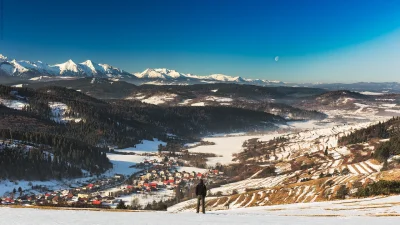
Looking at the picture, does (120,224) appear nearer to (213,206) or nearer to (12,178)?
(213,206)

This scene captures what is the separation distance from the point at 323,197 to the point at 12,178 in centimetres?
17355

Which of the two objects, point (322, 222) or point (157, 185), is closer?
point (322, 222)

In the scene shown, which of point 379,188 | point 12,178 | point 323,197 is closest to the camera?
point 379,188

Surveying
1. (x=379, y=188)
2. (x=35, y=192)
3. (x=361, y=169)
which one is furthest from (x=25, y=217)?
(x=35, y=192)

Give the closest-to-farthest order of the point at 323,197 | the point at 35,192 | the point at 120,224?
1. the point at 120,224
2. the point at 323,197
3. the point at 35,192

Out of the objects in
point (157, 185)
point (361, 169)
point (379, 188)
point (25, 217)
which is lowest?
point (157, 185)

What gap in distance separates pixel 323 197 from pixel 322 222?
6119 centimetres

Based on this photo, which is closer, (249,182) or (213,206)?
(213,206)

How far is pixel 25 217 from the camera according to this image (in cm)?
3728

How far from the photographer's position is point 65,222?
112 ft

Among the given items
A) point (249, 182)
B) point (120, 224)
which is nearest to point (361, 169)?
point (249, 182)

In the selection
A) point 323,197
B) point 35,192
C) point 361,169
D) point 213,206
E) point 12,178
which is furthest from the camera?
point 12,178

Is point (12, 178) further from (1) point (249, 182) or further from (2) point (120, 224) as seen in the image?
(2) point (120, 224)

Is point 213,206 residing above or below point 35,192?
above
